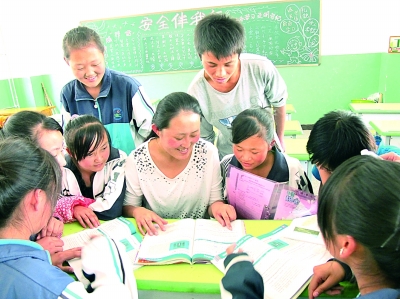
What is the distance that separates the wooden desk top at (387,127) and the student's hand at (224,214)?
1.77 metres

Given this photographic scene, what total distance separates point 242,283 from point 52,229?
2.73ft

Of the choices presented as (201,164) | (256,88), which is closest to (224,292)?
(201,164)

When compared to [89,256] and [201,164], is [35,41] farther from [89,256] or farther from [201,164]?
[89,256]

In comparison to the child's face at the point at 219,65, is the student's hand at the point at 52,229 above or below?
below

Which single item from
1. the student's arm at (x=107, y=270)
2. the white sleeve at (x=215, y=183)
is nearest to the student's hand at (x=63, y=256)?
the student's arm at (x=107, y=270)

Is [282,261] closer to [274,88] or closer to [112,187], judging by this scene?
[112,187]

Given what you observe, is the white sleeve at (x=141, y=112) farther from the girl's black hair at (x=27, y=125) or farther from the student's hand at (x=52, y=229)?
the student's hand at (x=52, y=229)

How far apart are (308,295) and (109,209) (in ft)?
2.93

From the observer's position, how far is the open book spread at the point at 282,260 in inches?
36.2

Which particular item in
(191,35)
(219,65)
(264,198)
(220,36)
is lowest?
(264,198)

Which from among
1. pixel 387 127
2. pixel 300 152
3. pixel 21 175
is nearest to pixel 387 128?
pixel 387 127

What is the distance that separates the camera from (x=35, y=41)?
5.11 metres

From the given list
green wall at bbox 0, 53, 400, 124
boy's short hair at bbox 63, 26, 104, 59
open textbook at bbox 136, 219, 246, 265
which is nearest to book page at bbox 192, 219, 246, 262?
open textbook at bbox 136, 219, 246, 265

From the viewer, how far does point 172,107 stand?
54.6 inches
